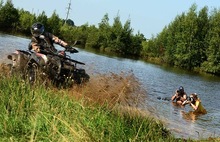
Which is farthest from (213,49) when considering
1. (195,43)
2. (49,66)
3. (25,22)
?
(49,66)

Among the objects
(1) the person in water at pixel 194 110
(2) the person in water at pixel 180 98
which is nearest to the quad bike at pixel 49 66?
(1) the person in water at pixel 194 110

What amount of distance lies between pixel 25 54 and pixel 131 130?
6.17 meters

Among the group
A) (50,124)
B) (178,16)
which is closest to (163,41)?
(178,16)

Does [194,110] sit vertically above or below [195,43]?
below

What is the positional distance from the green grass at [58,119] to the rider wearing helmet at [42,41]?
3.98 metres

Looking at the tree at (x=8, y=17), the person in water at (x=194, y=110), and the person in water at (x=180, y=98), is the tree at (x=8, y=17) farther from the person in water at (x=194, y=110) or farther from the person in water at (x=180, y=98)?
the person in water at (x=194, y=110)

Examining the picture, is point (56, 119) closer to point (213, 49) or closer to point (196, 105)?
point (196, 105)

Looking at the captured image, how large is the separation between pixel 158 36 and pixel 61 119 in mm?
107313

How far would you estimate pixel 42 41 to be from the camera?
12789 mm

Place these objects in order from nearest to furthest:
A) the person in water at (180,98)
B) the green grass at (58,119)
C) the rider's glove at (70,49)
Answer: the green grass at (58,119) < the rider's glove at (70,49) < the person in water at (180,98)

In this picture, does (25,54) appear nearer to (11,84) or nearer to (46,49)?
(46,49)

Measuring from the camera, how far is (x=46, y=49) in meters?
12.6

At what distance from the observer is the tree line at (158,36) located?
87.3m

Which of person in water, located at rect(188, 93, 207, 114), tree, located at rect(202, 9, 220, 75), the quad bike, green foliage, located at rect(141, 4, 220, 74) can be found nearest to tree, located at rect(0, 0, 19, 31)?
green foliage, located at rect(141, 4, 220, 74)
